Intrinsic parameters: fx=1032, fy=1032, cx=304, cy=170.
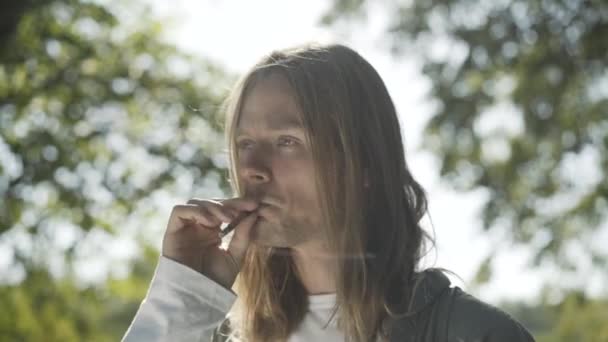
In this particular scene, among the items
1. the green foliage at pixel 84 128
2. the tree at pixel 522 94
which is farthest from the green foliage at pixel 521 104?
the green foliage at pixel 84 128

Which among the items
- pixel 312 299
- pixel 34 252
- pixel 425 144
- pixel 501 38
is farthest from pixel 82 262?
pixel 312 299

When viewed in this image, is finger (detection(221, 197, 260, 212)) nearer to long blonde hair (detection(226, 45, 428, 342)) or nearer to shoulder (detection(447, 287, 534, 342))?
long blonde hair (detection(226, 45, 428, 342))

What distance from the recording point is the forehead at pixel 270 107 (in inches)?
80.0

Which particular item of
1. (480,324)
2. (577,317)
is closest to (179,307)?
(480,324)

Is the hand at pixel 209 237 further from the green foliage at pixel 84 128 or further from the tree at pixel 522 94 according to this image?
the green foliage at pixel 84 128

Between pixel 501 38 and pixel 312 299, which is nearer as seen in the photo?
pixel 312 299

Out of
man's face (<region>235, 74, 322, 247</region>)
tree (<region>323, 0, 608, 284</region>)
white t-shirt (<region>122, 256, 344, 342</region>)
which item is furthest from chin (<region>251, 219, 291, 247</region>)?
tree (<region>323, 0, 608, 284</region>)

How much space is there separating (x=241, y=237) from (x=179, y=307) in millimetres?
191

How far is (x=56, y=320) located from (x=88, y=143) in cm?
209

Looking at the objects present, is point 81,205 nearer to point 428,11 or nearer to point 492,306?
point 428,11

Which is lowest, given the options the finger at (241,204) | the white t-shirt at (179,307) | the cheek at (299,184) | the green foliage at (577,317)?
the green foliage at (577,317)

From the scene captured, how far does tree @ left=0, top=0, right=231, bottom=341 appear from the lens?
880 centimetres

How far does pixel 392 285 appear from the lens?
2039 millimetres

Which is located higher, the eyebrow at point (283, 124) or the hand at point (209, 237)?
the eyebrow at point (283, 124)
